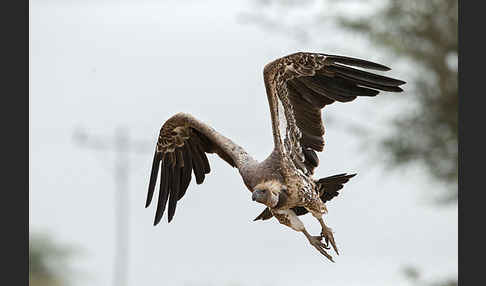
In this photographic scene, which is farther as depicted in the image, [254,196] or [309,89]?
[309,89]

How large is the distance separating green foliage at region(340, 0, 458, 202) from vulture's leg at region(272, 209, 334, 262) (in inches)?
403

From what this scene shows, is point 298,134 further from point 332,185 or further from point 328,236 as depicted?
point 328,236

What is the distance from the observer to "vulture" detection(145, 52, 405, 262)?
213 inches

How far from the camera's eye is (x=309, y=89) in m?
5.93

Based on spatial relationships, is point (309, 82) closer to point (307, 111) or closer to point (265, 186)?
point (307, 111)

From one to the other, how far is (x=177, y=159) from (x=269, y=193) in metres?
1.55

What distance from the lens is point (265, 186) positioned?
5.34 metres

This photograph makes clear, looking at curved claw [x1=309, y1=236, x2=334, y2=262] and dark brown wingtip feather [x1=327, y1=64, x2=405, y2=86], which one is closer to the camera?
curved claw [x1=309, y1=236, x2=334, y2=262]

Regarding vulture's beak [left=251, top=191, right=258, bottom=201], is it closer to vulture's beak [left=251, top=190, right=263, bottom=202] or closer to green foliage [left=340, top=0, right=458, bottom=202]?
vulture's beak [left=251, top=190, right=263, bottom=202]

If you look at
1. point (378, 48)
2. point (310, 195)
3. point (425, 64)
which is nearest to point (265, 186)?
point (310, 195)

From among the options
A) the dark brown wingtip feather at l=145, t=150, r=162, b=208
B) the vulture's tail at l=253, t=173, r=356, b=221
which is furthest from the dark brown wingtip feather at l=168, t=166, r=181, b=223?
the vulture's tail at l=253, t=173, r=356, b=221

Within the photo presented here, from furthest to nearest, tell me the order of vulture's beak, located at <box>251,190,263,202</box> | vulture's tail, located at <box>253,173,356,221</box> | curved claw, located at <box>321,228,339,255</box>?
vulture's tail, located at <box>253,173,356,221</box> < curved claw, located at <box>321,228,339,255</box> < vulture's beak, located at <box>251,190,263,202</box>

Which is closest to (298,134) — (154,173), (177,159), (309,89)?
(309,89)

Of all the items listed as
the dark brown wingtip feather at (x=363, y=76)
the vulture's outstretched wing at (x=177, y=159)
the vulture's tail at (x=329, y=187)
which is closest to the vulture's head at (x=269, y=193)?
the vulture's tail at (x=329, y=187)
